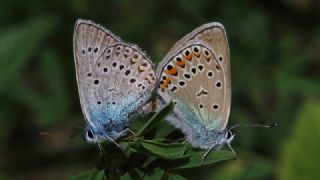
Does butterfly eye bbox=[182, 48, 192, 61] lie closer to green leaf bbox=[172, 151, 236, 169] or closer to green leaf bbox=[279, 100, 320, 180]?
green leaf bbox=[172, 151, 236, 169]

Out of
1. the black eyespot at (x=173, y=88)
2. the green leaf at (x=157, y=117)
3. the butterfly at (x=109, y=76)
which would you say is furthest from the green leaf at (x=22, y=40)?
the green leaf at (x=157, y=117)

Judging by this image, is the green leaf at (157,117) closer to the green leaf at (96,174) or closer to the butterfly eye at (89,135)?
the green leaf at (96,174)

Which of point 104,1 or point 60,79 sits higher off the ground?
point 104,1

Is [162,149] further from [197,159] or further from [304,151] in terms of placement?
[304,151]

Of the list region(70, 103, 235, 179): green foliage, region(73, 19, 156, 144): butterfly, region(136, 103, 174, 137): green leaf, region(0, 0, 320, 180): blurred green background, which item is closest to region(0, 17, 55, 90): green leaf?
region(0, 0, 320, 180): blurred green background

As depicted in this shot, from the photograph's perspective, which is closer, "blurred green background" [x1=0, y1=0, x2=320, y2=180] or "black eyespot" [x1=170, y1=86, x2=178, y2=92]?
"black eyespot" [x1=170, y1=86, x2=178, y2=92]

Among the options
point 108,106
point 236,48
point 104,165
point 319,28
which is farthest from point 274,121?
point 104,165

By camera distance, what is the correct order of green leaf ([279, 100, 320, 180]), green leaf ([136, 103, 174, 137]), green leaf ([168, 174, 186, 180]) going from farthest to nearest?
green leaf ([279, 100, 320, 180]) < green leaf ([168, 174, 186, 180]) < green leaf ([136, 103, 174, 137])

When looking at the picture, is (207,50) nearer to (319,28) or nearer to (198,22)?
(198,22)
